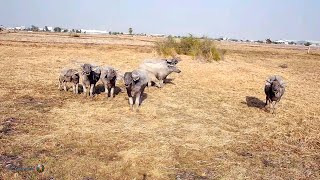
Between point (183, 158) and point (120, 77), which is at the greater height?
point (120, 77)

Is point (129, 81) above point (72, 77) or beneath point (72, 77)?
above

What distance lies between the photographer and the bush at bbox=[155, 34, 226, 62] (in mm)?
32206

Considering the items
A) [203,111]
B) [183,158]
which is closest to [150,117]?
[203,111]

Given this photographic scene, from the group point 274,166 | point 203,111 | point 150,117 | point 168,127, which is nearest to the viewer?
point 274,166

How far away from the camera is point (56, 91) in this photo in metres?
15.7

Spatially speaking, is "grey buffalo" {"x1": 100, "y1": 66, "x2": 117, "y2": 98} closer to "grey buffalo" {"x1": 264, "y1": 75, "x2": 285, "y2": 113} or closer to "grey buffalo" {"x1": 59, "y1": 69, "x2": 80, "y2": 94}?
"grey buffalo" {"x1": 59, "y1": 69, "x2": 80, "y2": 94}

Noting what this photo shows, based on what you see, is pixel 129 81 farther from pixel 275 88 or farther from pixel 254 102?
pixel 254 102

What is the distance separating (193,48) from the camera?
33188 millimetres

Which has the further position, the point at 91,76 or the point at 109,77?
the point at 91,76

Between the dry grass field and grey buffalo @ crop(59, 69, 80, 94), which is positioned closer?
the dry grass field

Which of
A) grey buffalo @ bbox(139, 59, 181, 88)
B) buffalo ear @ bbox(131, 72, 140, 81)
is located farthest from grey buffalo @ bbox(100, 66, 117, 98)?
grey buffalo @ bbox(139, 59, 181, 88)

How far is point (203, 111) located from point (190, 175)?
233 inches

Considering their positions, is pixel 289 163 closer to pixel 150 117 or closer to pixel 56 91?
pixel 150 117

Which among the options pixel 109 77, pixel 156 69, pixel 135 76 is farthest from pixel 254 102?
pixel 109 77
